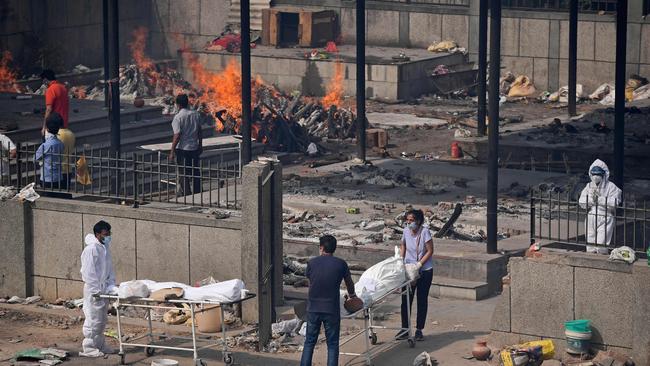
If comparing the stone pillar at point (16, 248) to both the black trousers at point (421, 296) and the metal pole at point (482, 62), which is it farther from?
the metal pole at point (482, 62)

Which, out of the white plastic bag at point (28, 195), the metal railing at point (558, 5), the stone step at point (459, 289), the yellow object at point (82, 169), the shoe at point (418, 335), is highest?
the metal railing at point (558, 5)

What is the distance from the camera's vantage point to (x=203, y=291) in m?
16.0

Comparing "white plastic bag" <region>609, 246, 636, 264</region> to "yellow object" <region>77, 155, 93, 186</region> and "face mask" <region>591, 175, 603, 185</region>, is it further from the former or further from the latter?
"yellow object" <region>77, 155, 93, 186</region>

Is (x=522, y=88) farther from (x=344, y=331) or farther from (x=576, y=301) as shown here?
(x=576, y=301)

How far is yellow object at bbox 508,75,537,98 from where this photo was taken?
37.7 m

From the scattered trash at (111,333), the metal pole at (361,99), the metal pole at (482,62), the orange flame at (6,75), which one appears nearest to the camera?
the scattered trash at (111,333)

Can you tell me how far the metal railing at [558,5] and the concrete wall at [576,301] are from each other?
2158 centimetres

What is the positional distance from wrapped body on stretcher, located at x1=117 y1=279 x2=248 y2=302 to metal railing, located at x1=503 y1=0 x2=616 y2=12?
22.6 metres

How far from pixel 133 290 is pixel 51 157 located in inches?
157

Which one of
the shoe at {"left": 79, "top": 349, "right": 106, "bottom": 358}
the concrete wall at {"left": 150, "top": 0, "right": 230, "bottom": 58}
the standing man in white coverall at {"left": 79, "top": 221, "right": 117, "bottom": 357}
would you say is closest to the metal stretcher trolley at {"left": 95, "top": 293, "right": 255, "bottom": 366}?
the standing man in white coverall at {"left": 79, "top": 221, "right": 117, "bottom": 357}

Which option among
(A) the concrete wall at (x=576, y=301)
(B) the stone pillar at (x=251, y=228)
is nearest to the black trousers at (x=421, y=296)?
(A) the concrete wall at (x=576, y=301)

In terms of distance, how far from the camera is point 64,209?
19.1 m

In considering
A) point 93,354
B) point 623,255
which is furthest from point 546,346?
point 93,354

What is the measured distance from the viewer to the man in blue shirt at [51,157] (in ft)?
64.6
